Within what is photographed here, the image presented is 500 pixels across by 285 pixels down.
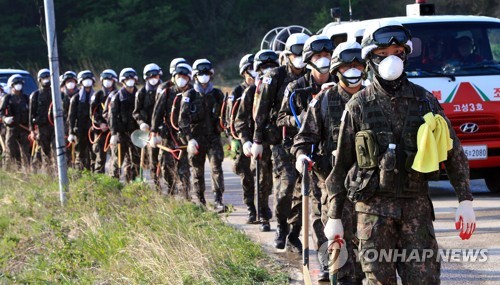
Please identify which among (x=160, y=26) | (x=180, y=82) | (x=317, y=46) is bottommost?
(x=180, y=82)

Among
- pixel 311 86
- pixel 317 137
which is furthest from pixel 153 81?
pixel 317 137

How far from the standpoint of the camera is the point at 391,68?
19.6 feet

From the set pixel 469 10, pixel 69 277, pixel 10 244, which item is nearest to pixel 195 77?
pixel 10 244

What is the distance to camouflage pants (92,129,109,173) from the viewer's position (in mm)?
17078

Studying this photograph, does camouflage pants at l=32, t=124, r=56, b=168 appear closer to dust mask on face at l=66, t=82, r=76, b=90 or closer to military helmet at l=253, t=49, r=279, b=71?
dust mask on face at l=66, t=82, r=76, b=90

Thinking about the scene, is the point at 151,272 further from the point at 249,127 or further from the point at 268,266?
the point at 249,127

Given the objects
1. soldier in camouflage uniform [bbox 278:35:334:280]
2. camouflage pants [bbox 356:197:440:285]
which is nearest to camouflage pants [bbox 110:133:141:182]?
soldier in camouflage uniform [bbox 278:35:334:280]

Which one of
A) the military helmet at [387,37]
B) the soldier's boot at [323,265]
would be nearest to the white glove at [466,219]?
the military helmet at [387,37]

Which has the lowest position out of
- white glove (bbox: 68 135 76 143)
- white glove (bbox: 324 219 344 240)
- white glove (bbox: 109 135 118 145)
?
white glove (bbox: 68 135 76 143)

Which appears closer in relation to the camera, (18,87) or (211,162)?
(211,162)

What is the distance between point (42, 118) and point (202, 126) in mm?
5862

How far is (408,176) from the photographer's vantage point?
595 centimetres

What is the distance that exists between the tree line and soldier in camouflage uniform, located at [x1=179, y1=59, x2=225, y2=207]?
30274 millimetres

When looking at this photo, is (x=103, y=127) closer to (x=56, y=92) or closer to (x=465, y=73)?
(x=56, y=92)
